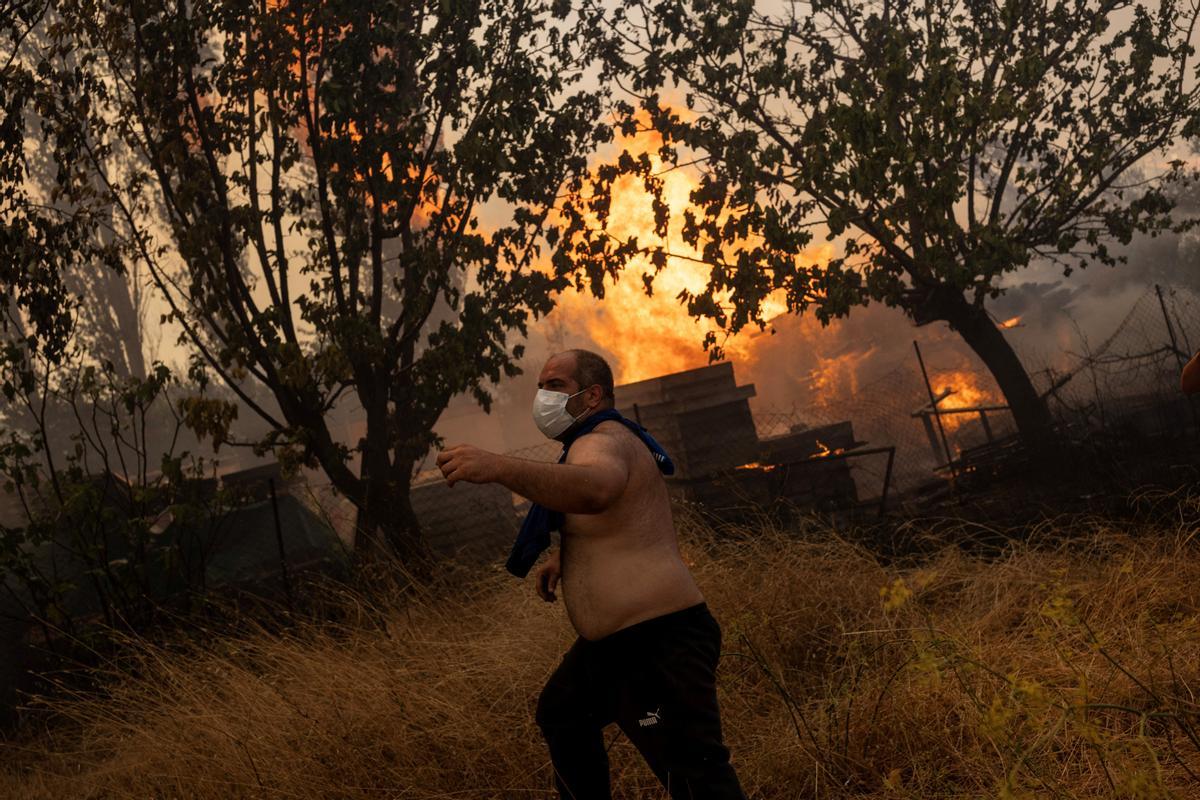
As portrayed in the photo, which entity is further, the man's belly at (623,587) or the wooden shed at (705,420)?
the wooden shed at (705,420)

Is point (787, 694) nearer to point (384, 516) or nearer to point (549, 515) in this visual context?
point (549, 515)

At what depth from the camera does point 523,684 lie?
16.3 ft

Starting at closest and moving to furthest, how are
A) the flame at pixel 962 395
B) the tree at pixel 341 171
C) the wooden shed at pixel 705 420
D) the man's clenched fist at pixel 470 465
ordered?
1. the man's clenched fist at pixel 470 465
2. the tree at pixel 341 171
3. the wooden shed at pixel 705 420
4. the flame at pixel 962 395

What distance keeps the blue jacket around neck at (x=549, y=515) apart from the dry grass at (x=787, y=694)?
0.84m

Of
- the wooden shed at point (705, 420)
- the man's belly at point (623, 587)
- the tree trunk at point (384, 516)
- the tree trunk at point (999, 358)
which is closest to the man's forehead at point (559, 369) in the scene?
the man's belly at point (623, 587)

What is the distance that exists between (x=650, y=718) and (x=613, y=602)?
0.33 meters

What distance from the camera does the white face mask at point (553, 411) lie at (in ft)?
9.94

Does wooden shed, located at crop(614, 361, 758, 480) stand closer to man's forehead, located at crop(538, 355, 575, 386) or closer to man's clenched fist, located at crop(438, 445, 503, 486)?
man's forehead, located at crop(538, 355, 575, 386)

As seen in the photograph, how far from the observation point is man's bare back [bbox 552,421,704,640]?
286 cm

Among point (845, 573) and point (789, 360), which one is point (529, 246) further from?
point (789, 360)

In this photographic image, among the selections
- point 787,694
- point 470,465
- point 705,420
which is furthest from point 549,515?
point 705,420

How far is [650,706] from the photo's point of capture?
2.80 metres

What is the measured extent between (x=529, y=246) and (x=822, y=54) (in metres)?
5.76

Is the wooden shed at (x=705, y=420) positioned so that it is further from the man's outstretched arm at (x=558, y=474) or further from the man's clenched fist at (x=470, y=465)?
the man's clenched fist at (x=470, y=465)
